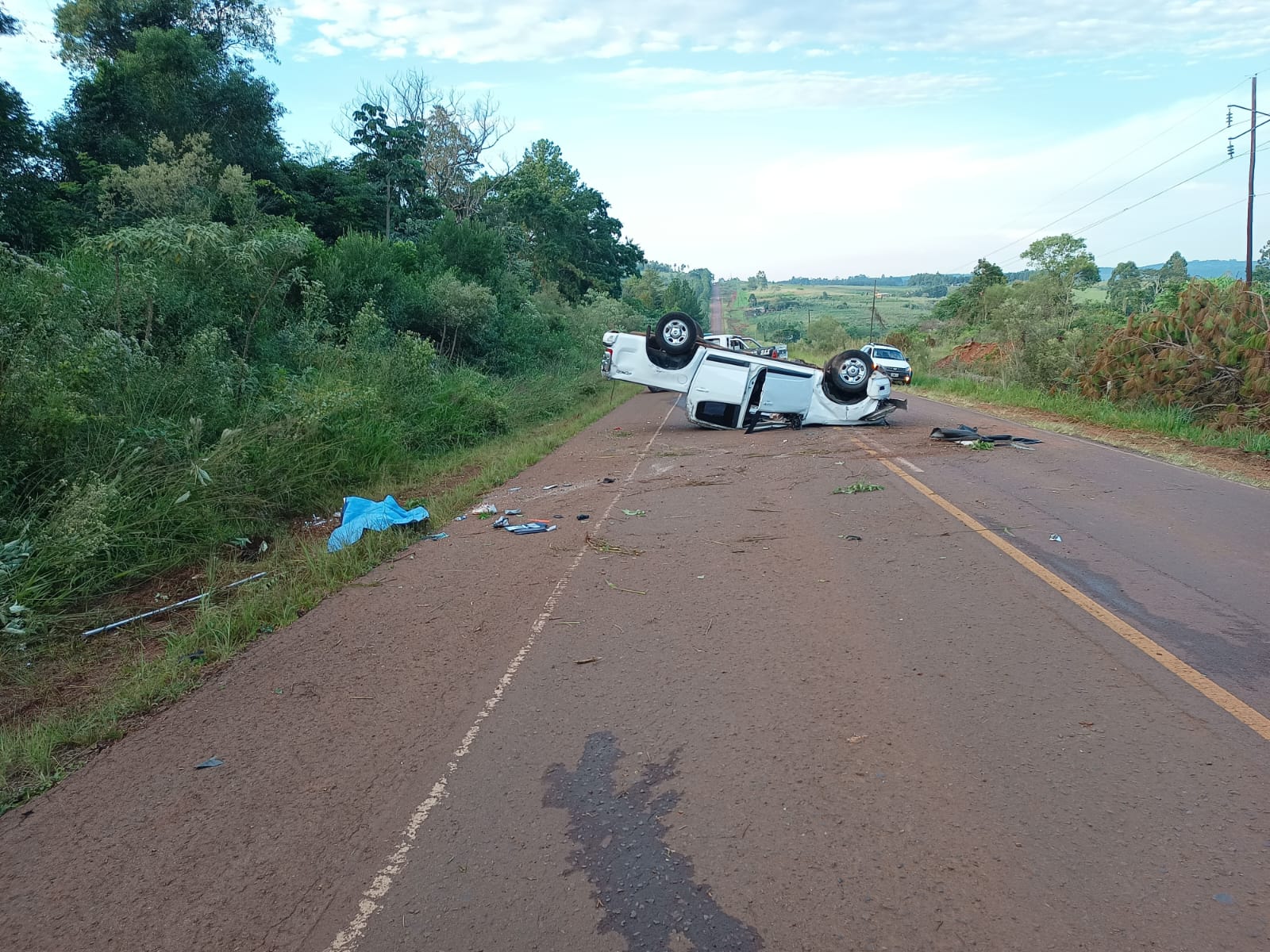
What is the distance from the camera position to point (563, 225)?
48.5 metres

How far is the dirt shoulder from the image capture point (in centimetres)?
1126

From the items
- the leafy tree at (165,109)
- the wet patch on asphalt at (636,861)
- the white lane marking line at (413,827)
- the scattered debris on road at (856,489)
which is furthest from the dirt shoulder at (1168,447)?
the leafy tree at (165,109)

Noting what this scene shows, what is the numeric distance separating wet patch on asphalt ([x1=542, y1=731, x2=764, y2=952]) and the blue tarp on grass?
5.42 meters

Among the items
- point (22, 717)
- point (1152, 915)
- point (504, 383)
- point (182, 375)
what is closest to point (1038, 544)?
point (1152, 915)

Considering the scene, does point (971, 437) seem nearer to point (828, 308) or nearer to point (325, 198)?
point (325, 198)

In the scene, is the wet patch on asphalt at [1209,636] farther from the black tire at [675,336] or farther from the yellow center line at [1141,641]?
the black tire at [675,336]

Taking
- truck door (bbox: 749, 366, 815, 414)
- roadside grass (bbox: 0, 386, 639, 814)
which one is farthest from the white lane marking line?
truck door (bbox: 749, 366, 815, 414)

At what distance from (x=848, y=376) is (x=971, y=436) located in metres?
3.25

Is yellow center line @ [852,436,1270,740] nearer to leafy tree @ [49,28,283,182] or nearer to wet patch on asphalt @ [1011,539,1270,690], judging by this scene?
wet patch on asphalt @ [1011,539,1270,690]

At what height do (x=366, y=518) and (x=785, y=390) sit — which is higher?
(x=785, y=390)

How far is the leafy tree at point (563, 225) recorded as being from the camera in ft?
147

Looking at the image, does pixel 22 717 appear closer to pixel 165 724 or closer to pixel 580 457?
pixel 165 724

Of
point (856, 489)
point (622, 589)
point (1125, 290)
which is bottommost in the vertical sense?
point (622, 589)

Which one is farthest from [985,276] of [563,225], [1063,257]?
[563,225]
